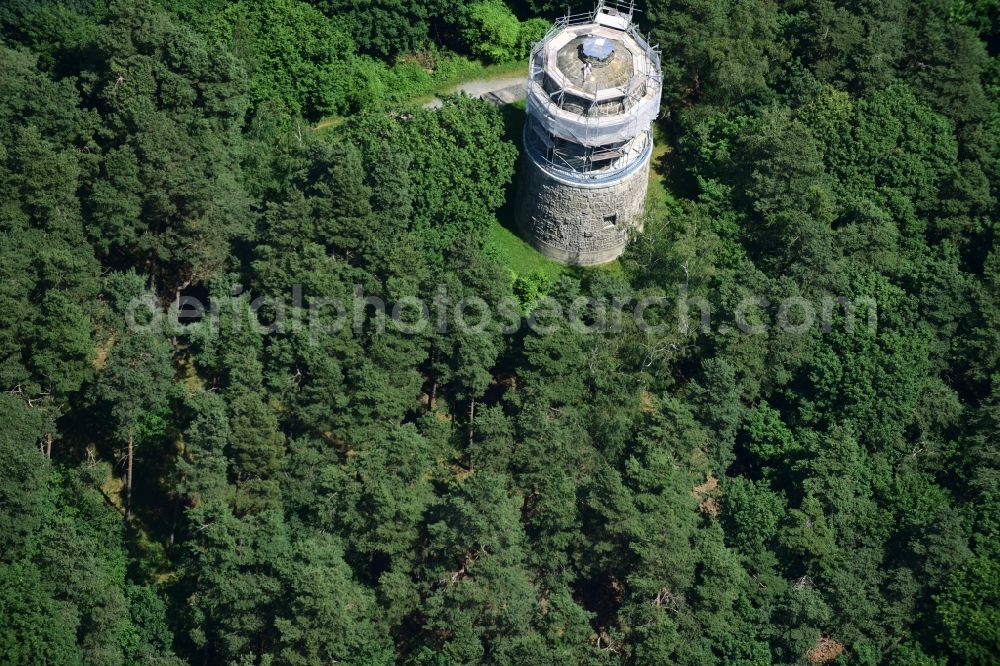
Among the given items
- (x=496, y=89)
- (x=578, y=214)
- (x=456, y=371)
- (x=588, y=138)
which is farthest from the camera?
(x=496, y=89)

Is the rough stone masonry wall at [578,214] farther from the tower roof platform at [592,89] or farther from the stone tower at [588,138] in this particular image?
the tower roof platform at [592,89]

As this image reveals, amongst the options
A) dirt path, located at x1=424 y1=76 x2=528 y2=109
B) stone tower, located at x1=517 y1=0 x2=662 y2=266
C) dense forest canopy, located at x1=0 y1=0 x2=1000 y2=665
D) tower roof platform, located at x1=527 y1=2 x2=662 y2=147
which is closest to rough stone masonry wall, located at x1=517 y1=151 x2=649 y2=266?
stone tower, located at x1=517 y1=0 x2=662 y2=266

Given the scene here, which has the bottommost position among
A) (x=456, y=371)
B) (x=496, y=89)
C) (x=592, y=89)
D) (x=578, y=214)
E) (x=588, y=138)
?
(x=456, y=371)

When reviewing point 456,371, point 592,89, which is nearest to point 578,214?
point 592,89

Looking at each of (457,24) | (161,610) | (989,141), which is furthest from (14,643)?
(989,141)

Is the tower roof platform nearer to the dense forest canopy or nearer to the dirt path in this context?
the dense forest canopy

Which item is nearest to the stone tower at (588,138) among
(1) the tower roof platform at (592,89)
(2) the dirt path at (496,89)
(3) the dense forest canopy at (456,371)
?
(1) the tower roof platform at (592,89)

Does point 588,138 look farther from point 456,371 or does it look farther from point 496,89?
point 456,371
